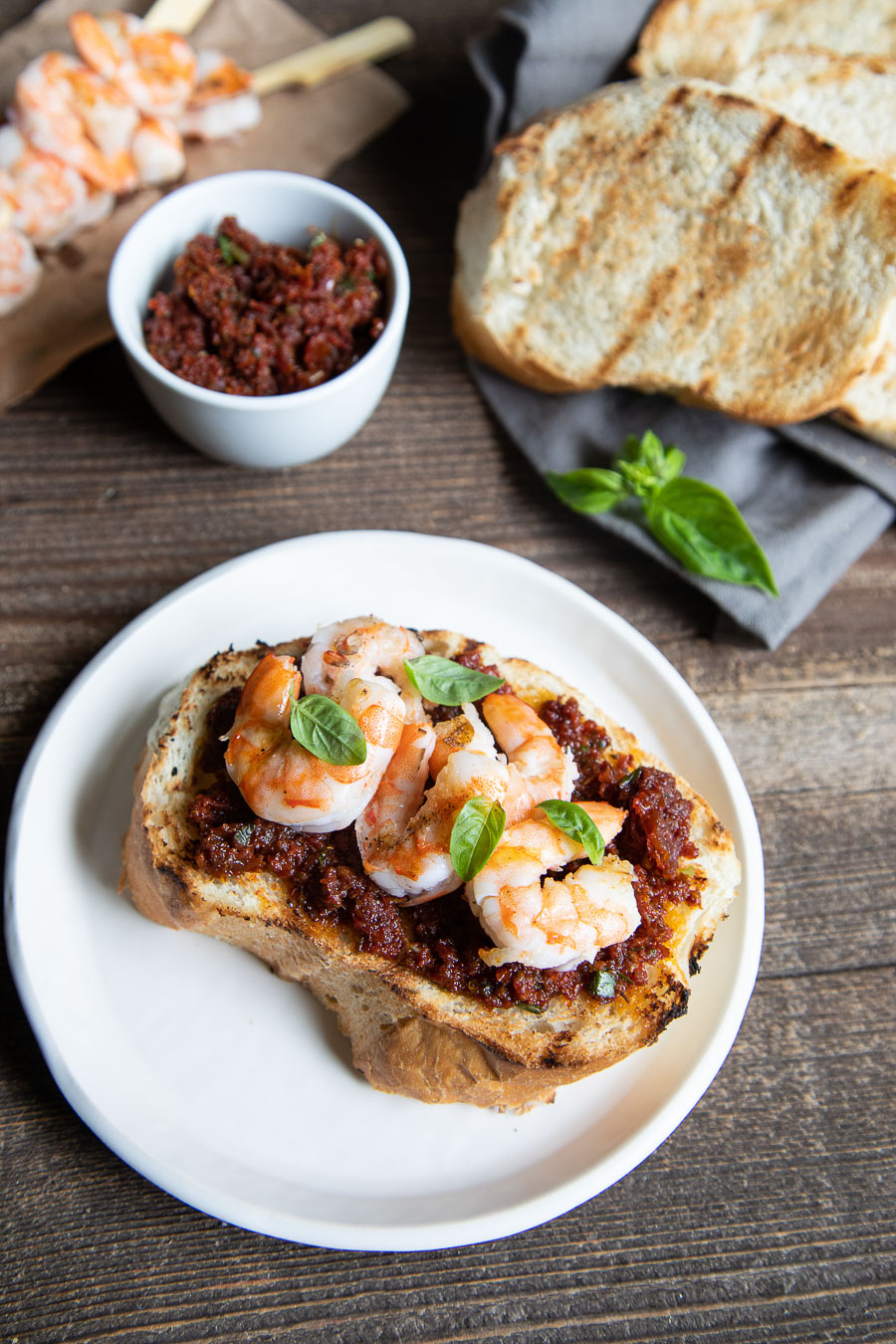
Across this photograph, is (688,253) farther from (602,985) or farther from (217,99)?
(602,985)

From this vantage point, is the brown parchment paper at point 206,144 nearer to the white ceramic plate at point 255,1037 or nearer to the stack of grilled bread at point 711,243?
the stack of grilled bread at point 711,243

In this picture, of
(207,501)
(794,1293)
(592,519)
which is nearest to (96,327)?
(207,501)

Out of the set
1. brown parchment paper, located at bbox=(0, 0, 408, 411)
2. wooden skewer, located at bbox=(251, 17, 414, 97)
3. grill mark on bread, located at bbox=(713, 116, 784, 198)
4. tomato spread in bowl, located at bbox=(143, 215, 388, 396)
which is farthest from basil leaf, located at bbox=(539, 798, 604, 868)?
wooden skewer, located at bbox=(251, 17, 414, 97)

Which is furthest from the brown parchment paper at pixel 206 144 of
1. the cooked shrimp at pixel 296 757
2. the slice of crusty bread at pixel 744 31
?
the cooked shrimp at pixel 296 757

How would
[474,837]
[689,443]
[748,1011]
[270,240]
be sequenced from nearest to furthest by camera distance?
[474,837] < [748,1011] < [270,240] < [689,443]

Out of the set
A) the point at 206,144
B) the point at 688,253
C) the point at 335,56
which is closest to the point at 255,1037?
the point at 688,253

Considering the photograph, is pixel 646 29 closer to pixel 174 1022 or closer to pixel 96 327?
pixel 96 327
